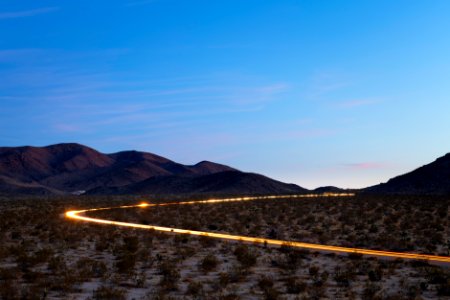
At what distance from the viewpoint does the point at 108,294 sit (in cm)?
1230

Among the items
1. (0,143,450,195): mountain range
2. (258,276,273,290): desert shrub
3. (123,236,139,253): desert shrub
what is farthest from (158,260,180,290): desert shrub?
(0,143,450,195): mountain range

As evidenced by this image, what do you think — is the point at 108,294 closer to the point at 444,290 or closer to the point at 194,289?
the point at 194,289

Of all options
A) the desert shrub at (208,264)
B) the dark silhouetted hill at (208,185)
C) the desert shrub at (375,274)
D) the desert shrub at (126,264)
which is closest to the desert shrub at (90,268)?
the desert shrub at (126,264)

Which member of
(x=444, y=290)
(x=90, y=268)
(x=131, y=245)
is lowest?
(x=444, y=290)

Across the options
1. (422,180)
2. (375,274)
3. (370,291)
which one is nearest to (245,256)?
(375,274)

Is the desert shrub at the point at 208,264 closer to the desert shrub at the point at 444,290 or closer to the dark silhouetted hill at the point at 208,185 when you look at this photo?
the desert shrub at the point at 444,290

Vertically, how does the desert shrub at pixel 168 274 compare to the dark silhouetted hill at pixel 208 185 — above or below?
below

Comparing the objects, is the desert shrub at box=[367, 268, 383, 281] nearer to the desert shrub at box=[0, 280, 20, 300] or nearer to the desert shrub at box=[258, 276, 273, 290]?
the desert shrub at box=[258, 276, 273, 290]

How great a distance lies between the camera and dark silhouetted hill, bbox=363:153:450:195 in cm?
10356

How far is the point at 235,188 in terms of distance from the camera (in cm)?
14738

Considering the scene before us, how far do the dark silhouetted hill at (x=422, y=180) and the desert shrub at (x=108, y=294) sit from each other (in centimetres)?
9391

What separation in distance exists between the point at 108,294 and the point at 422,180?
108 m

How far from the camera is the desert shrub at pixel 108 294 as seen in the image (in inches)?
482

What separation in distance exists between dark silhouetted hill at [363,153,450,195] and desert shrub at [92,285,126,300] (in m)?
93.9
